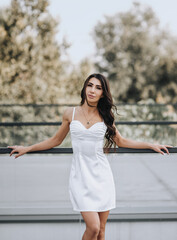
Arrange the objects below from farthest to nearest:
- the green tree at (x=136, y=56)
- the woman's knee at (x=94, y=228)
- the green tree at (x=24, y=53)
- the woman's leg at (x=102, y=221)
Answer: the green tree at (x=136, y=56) → the green tree at (x=24, y=53) → the woman's leg at (x=102, y=221) → the woman's knee at (x=94, y=228)

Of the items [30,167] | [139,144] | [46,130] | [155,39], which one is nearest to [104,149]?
[139,144]

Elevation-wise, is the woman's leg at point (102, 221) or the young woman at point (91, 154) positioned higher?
the young woman at point (91, 154)

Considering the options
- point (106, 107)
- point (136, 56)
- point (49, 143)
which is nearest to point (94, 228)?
point (49, 143)

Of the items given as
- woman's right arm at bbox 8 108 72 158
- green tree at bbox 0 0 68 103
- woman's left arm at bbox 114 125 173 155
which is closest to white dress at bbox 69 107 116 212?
woman's right arm at bbox 8 108 72 158

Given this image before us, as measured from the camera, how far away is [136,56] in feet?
92.6

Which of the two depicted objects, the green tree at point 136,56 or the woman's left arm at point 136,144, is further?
the green tree at point 136,56

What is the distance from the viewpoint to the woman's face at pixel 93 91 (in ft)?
6.84

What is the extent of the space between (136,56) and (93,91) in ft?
88.6

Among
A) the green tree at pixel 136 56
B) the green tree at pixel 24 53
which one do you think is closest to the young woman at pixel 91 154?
the green tree at pixel 24 53

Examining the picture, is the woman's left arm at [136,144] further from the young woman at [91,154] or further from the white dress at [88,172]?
the white dress at [88,172]

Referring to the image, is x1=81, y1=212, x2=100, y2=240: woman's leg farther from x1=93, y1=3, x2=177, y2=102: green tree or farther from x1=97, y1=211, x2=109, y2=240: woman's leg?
x1=93, y1=3, x2=177, y2=102: green tree

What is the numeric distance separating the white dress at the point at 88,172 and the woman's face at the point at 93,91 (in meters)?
0.18

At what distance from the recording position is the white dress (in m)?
1.97

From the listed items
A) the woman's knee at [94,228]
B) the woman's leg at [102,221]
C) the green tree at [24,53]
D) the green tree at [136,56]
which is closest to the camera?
the woman's knee at [94,228]
